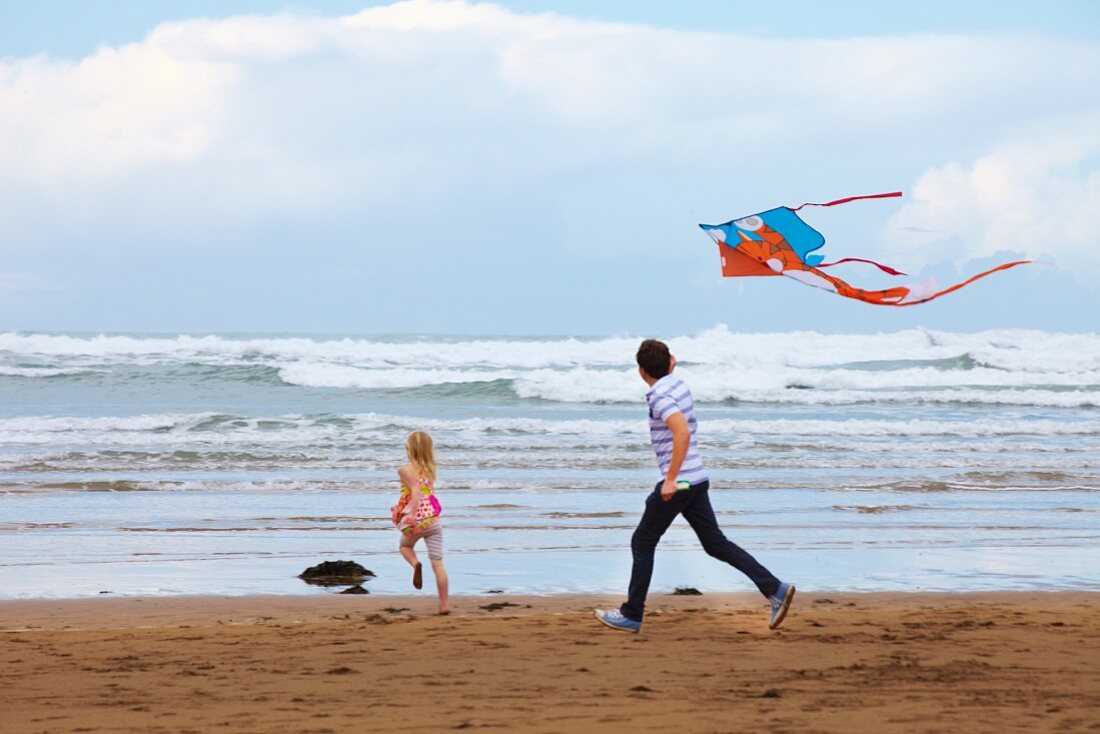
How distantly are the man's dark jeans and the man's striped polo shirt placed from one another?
95 millimetres

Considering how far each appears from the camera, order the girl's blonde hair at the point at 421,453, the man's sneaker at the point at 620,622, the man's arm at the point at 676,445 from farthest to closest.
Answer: the girl's blonde hair at the point at 421,453
the man's sneaker at the point at 620,622
the man's arm at the point at 676,445

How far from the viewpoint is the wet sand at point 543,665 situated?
464 cm

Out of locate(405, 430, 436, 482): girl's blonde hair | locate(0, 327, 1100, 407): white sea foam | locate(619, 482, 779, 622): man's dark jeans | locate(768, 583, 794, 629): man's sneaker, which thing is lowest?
locate(768, 583, 794, 629): man's sneaker

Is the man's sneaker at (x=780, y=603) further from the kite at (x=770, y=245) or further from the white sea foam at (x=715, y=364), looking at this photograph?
the white sea foam at (x=715, y=364)

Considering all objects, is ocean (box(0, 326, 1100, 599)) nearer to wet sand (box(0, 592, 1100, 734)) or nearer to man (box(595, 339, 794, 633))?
wet sand (box(0, 592, 1100, 734))

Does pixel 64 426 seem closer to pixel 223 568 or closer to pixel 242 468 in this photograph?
pixel 242 468

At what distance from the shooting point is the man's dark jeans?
619 cm

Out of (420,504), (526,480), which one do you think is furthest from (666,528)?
(526,480)

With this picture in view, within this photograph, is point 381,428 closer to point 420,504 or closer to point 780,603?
point 420,504

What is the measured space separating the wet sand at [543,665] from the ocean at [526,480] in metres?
0.82

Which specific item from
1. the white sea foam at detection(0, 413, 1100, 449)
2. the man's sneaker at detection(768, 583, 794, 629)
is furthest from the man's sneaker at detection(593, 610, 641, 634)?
the white sea foam at detection(0, 413, 1100, 449)

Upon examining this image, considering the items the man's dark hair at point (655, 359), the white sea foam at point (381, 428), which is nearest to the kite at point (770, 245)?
the man's dark hair at point (655, 359)

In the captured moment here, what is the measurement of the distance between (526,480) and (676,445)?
833 cm

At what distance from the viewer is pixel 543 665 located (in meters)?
5.60
